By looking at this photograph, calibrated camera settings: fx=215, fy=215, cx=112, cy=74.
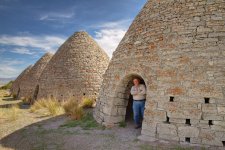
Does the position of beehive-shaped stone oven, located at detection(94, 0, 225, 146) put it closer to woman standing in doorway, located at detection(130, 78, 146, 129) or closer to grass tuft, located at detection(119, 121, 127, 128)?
woman standing in doorway, located at detection(130, 78, 146, 129)

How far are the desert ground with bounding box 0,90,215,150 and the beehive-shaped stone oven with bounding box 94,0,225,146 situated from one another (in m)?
0.43

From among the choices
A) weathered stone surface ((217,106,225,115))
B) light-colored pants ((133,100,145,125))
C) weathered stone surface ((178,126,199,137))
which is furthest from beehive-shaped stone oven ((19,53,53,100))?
weathered stone surface ((217,106,225,115))

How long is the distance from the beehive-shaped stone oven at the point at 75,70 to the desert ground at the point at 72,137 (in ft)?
15.1

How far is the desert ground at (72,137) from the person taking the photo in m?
5.21

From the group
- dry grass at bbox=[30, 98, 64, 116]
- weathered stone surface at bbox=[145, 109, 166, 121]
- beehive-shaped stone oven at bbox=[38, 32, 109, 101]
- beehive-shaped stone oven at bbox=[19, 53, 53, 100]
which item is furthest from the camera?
beehive-shaped stone oven at bbox=[19, 53, 53, 100]

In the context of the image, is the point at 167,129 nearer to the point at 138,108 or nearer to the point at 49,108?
the point at 138,108

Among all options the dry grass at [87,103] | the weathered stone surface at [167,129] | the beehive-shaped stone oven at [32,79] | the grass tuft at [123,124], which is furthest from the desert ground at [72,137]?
the beehive-shaped stone oven at [32,79]

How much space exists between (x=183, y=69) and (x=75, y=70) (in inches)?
349

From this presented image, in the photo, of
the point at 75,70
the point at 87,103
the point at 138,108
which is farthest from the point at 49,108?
the point at 138,108

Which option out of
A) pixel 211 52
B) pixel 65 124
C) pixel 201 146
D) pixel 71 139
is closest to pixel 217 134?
pixel 201 146

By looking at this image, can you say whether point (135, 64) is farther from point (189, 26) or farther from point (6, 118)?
point (6, 118)

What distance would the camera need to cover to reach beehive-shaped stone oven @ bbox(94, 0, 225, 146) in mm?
4895

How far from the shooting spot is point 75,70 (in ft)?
43.4

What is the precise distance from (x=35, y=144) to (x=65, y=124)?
203cm
